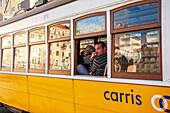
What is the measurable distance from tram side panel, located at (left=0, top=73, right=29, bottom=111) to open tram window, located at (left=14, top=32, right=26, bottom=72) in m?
0.22

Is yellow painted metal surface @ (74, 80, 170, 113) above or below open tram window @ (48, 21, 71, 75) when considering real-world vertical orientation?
below

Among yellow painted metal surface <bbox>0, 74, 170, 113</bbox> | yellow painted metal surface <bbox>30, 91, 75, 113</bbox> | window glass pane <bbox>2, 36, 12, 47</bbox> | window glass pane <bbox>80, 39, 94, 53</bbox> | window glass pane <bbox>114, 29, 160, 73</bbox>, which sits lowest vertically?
yellow painted metal surface <bbox>30, 91, 75, 113</bbox>

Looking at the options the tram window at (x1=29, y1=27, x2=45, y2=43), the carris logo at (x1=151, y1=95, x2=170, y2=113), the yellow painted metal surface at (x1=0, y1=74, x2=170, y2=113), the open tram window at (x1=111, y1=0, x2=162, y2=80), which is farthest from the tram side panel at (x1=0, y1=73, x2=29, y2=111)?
the carris logo at (x1=151, y1=95, x2=170, y2=113)

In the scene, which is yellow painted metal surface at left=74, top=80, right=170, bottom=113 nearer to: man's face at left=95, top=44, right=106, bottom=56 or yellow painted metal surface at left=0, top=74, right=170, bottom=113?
yellow painted metal surface at left=0, top=74, right=170, bottom=113

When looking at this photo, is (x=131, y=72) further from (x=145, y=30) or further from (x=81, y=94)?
(x=81, y=94)

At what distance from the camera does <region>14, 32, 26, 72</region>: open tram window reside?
460cm

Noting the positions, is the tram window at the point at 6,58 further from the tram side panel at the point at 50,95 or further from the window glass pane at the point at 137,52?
the window glass pane at the point at 137,52

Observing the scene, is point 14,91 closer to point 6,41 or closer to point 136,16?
point 6,41

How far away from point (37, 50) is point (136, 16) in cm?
238

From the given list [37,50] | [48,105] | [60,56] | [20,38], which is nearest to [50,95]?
[48,105]

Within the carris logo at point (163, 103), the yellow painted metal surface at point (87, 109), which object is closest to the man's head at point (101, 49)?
the yellow painted metal surface at point (87, 109)

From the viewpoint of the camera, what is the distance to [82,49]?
405 cm

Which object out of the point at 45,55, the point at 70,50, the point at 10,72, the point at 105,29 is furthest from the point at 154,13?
the point at 10,72

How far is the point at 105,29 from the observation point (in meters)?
2.90
